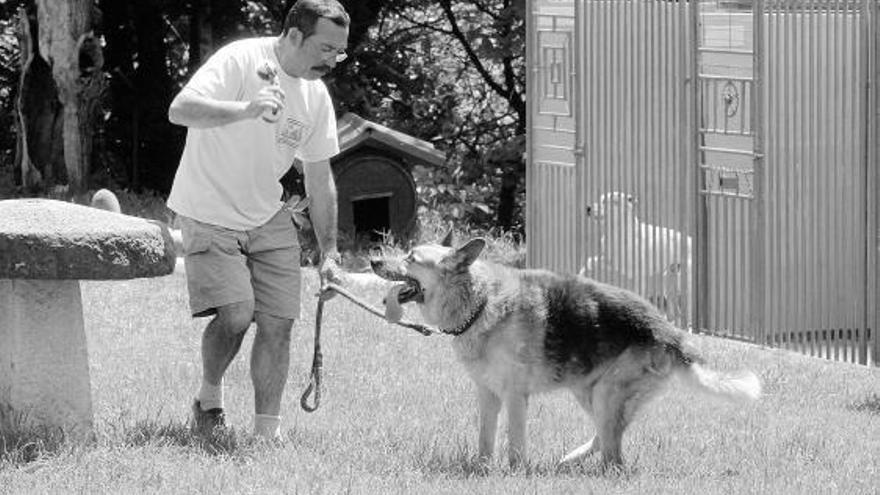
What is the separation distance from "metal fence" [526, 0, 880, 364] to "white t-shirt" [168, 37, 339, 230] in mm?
4300

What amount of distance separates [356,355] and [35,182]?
7368mm

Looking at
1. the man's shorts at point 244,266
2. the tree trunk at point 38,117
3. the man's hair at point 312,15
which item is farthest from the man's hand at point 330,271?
the tree trunk at point 38,117

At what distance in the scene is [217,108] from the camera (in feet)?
24.6

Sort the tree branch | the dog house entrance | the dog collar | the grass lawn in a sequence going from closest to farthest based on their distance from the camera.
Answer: the grass lawn
the dog collar
the dog house entrance
the tree branch

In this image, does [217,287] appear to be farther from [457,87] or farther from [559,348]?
[457,87]

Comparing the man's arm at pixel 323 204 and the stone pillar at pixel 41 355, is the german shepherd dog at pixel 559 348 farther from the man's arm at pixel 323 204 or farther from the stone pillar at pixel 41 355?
the stone pillar at pixel 41 355

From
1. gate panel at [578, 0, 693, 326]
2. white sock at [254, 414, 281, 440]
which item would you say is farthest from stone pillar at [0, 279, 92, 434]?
gate panel at [578, 0, 693, 326]

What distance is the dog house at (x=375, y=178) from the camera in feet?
52.2

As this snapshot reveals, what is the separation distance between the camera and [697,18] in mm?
12172

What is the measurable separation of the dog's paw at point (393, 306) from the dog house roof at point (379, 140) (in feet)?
24.8

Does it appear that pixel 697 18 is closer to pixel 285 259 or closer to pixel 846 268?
pixel 846 268

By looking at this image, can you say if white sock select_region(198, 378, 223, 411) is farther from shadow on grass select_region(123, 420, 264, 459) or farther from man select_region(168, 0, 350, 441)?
shadow on grass select_region(123, 420, 264, 459)

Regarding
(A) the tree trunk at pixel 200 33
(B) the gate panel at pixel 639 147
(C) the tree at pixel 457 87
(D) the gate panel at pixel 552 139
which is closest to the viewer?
(B) the gate panel at pixel 639 147

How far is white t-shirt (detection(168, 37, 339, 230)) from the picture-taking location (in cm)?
789
